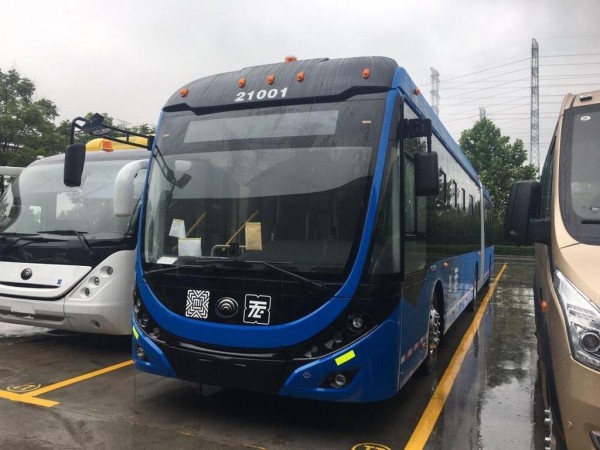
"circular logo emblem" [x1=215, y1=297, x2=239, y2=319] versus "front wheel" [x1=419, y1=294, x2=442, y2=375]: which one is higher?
"circular logo emblem" [x1=215, y1=297, x2=239, y2=319]

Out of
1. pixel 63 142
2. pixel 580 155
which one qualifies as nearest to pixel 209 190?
pixel 580 155

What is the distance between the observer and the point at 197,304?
4242 millimetres

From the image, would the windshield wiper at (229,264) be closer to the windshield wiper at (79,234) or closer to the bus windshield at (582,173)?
the bus windshield at (582,173)

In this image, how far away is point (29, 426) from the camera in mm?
4262

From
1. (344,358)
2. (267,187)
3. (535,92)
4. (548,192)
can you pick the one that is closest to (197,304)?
(267,187)

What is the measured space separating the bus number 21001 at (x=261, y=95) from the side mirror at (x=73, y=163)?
6.65 ft

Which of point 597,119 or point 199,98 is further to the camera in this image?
point 199,98

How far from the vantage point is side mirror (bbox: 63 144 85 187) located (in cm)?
552

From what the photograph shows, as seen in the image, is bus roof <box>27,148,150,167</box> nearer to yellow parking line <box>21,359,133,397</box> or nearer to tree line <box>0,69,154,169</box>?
yellow parking line <box>21,359,133,397</box>

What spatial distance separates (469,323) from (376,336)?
6434mm

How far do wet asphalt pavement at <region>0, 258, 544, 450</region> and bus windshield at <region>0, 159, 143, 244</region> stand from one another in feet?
5.23

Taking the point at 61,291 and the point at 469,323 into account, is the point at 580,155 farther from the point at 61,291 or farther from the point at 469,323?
the point at 469,323

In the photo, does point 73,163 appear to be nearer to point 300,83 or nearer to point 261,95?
point 261,95

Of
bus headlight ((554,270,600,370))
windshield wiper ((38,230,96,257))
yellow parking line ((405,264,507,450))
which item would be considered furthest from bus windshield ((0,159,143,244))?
bus headlight ((554,270,600,370))
